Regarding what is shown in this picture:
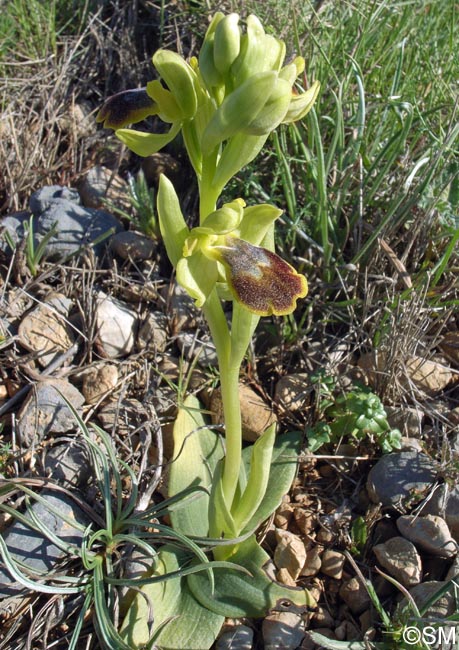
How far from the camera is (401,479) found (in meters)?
1.95

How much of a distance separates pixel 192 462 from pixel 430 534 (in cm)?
77

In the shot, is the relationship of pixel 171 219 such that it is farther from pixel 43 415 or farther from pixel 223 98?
pixel 43 415

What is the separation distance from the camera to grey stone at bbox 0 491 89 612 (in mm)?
1689

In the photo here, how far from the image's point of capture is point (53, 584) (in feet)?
5.74

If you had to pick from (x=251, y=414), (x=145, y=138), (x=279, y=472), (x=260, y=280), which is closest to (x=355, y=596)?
(x=279, y=472)

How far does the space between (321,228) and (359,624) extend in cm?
140

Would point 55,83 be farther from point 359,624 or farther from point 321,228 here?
point 359,624

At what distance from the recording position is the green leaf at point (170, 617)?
1669mm

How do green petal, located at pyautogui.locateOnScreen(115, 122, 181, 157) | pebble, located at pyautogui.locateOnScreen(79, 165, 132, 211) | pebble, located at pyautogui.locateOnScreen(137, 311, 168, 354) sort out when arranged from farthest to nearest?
pebble, located at pyautogui.locateOnScreen(79, 165, 132, 211)
pebble, located at pyautogui.locateOnScreen(137, 311, 168, 354)
green petal, located at pyautogui.locateOnScreen(115, 122, 181, 157)

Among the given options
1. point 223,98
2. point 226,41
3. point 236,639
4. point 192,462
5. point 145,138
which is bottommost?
point 236,639

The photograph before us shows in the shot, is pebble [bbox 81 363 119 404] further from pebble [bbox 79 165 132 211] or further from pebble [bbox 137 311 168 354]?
pebble [bbox 79 165 132 211]

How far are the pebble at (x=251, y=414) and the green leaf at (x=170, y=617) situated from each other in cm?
54

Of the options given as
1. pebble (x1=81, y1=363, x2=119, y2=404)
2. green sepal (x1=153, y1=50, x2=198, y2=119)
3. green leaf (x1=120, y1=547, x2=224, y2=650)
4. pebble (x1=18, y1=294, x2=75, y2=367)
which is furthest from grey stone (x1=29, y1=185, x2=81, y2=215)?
green leaf (x1=120, y1=547, x2=224, y2=650)

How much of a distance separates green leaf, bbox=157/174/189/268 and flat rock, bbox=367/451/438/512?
101 cm
